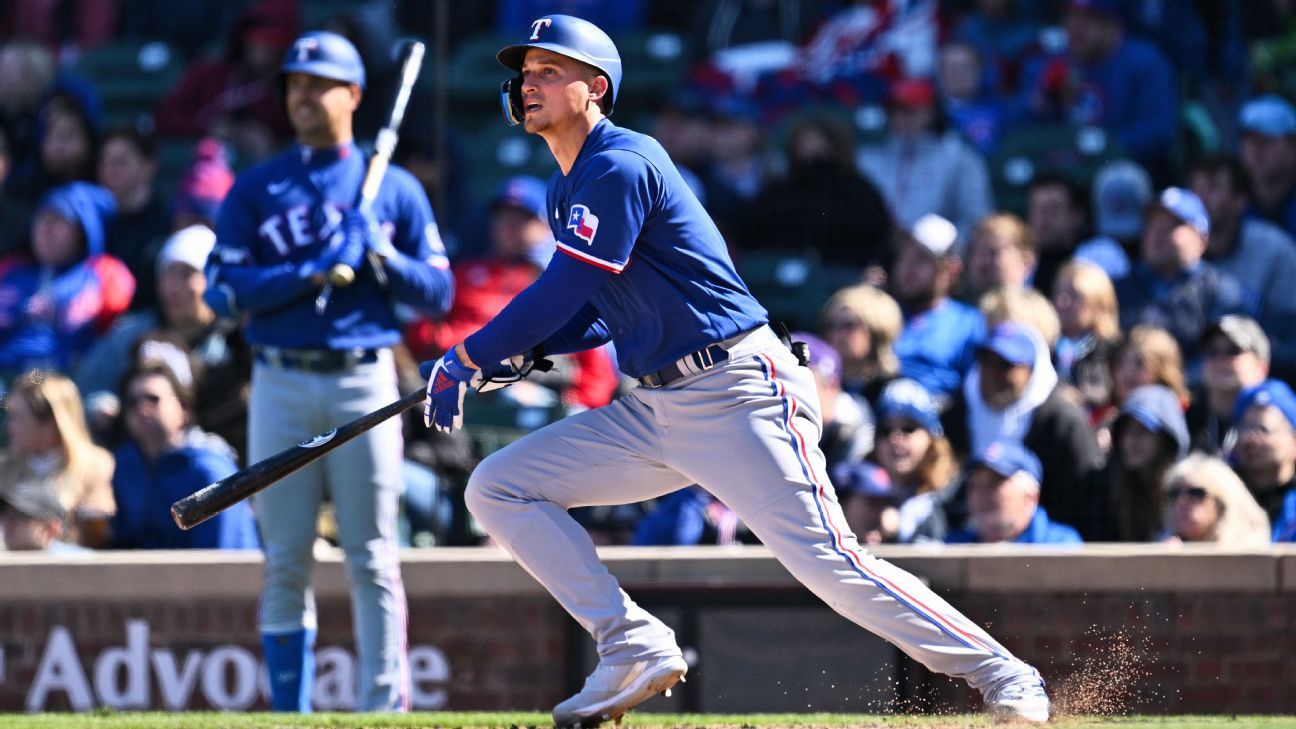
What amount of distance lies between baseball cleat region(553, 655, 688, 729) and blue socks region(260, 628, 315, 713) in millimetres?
1482

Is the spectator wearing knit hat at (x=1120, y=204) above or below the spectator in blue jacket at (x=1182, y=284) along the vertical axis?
above

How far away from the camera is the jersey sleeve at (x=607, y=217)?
4.22 metres

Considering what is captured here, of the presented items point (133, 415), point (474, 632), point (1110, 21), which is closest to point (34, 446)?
→ point (133, 415)

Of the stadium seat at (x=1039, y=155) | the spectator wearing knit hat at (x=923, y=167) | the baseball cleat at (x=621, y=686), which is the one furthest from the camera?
the stadium seat at (x=1039, y=155)

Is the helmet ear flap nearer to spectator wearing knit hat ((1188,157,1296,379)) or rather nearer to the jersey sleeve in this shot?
the jersey sleeve

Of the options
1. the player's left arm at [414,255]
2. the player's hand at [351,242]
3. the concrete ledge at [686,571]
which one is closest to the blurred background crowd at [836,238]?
the concrete ledge at [686,571]

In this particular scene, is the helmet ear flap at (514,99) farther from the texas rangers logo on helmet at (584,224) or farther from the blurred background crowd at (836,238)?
the blurred background crowd at (836,238)

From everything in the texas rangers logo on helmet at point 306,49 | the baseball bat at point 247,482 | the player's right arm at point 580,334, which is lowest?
the baseball bat at point 247,482

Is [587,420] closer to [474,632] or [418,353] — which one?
[474,632]

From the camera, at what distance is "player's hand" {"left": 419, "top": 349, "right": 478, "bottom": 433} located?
435cm

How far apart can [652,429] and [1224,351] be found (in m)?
3.41

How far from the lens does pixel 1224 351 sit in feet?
23.4

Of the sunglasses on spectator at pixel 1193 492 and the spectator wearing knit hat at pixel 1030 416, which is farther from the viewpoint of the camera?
the spectator wearing knit hat at pixel 1030 416

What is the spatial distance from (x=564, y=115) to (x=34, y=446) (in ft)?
12.5
